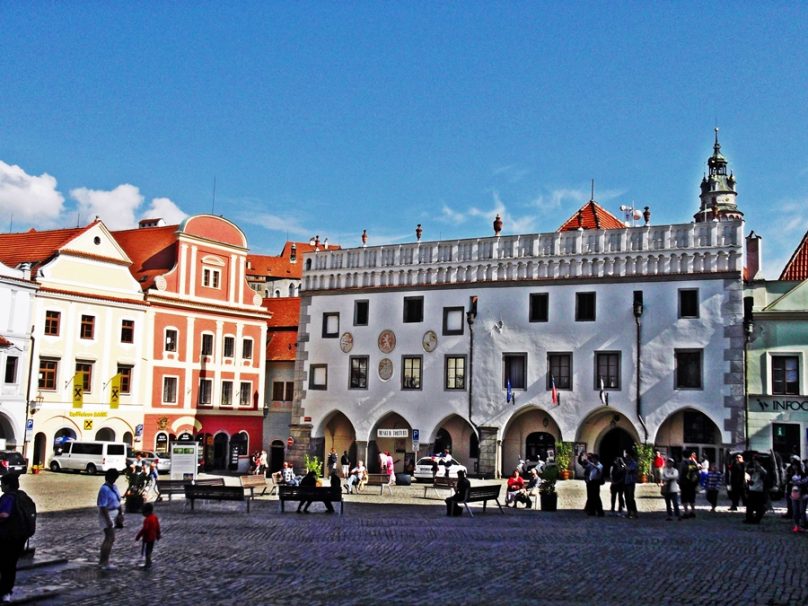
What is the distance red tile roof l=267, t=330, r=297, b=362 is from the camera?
201 feet

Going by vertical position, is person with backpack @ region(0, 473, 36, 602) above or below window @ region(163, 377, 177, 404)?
below

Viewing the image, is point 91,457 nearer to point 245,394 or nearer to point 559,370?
point 245,394

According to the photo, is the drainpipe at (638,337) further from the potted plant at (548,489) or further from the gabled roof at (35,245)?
the gabled roof at (35,245)

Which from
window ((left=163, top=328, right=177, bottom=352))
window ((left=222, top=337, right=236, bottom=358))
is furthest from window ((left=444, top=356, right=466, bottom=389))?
window ((left=163, top=328, right=177, bottom=352))

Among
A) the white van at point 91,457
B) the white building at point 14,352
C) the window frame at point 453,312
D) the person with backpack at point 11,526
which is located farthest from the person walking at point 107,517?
the window frame at point 453,312

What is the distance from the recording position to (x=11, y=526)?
40.4 feet

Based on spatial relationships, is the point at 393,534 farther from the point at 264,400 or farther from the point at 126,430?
the point at 264,400

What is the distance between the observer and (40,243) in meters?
52.2

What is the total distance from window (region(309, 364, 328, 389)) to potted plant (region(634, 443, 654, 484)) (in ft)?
54.3

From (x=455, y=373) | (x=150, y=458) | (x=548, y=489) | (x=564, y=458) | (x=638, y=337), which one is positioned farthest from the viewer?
(x=455, y=373)

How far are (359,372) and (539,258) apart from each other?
36.0ft

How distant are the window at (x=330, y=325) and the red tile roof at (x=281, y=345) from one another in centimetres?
887

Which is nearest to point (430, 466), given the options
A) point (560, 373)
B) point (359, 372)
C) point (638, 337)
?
point (560, 373)

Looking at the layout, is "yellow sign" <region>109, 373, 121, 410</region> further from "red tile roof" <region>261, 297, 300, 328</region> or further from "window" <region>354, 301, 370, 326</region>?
"window" <region>354, 301, 370, 326</region>
